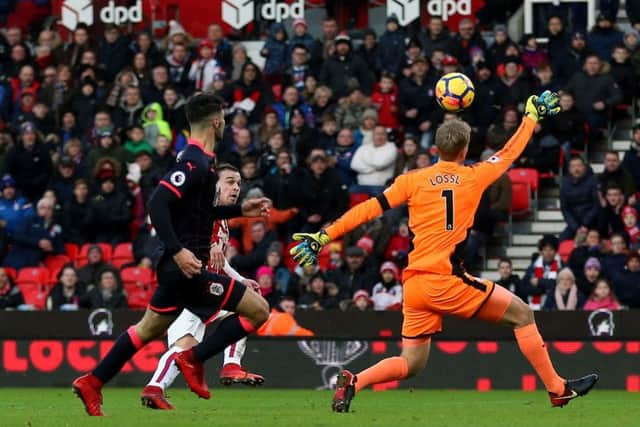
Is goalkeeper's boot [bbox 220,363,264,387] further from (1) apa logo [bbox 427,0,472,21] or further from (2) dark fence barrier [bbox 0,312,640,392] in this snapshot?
(1) apa logo [bbox 427,0,472,21]

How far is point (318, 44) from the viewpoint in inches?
930

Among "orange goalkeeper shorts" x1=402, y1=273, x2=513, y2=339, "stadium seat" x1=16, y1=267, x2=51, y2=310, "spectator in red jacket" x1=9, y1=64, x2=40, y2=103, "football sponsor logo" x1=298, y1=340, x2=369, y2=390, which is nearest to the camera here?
"orange goalkeeper shorts" x1=402, y1=273, x2=513, y2=339

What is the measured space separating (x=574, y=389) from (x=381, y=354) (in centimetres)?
619

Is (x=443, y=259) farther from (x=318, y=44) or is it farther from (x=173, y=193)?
(x=318, y=44)

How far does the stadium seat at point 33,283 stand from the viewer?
21.4 m

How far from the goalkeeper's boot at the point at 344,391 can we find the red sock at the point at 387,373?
5 centimetres

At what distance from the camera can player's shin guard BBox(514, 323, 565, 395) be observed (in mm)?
11633

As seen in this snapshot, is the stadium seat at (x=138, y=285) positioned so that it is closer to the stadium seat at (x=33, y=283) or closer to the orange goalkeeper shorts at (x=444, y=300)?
the stadium seat at (x=33, y=283)

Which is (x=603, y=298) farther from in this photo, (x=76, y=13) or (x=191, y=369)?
(x=76, y=13)

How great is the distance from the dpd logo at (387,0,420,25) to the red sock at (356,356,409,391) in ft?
41.1

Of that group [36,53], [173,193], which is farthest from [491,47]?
[173,193]

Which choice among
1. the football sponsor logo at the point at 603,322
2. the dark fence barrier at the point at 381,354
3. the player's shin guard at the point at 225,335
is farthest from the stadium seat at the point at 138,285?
the player's shin guard at the point at 225,335

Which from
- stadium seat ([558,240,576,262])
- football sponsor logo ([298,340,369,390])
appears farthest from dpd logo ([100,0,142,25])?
football sponsor logo ([298,340,369,390])

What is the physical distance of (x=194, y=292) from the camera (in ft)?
36.2
